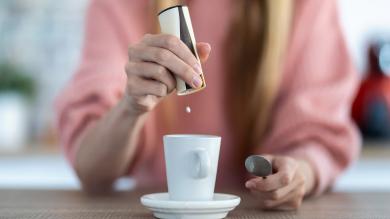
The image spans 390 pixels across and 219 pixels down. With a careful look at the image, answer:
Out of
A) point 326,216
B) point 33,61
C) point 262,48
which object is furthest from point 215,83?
point 33,61

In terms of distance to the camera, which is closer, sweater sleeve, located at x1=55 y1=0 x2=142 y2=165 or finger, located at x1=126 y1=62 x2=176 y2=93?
finger, located at x1=126 y1=62 x2=176 y2=93

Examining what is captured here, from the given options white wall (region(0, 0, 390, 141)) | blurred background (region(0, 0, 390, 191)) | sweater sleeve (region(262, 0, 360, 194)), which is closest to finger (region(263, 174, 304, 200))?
sweater sleeve (region(262, 0, 360, 194))

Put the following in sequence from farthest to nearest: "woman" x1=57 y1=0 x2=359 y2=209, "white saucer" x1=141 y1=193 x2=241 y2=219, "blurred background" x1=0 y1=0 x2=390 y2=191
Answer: "blurred background" x1=0 y1=0 x2=390 y2=191, "woman" x1=57 y1=0 x2=359 y2=209, "white saucer" x1=141 y1=193 x2=241 y2=219

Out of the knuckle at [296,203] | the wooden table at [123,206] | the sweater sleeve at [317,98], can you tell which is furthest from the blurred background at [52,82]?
the knuckle at [296,203]

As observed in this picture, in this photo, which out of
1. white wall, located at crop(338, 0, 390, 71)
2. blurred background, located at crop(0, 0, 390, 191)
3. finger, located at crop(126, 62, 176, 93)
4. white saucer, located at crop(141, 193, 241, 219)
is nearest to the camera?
white saucer, located at crop(141, 193, 241, 219)

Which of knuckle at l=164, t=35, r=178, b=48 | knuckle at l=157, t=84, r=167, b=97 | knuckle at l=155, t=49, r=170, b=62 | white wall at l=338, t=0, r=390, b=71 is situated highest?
white wall at l=338, t=0, r=390, b=71

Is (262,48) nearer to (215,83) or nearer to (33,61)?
(215,83)

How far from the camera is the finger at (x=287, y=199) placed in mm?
987

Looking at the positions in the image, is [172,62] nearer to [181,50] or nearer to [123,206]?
[181,50]

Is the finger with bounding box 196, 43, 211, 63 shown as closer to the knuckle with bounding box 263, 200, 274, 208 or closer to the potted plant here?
the knuckle with bounding box 263, 200, 274, 208

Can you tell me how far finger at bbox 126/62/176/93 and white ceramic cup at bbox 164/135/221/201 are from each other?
8cm

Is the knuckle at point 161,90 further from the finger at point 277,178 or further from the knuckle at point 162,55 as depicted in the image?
the finger at point 277,178

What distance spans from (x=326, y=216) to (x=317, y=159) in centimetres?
33

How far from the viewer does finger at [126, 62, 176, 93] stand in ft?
3.10
